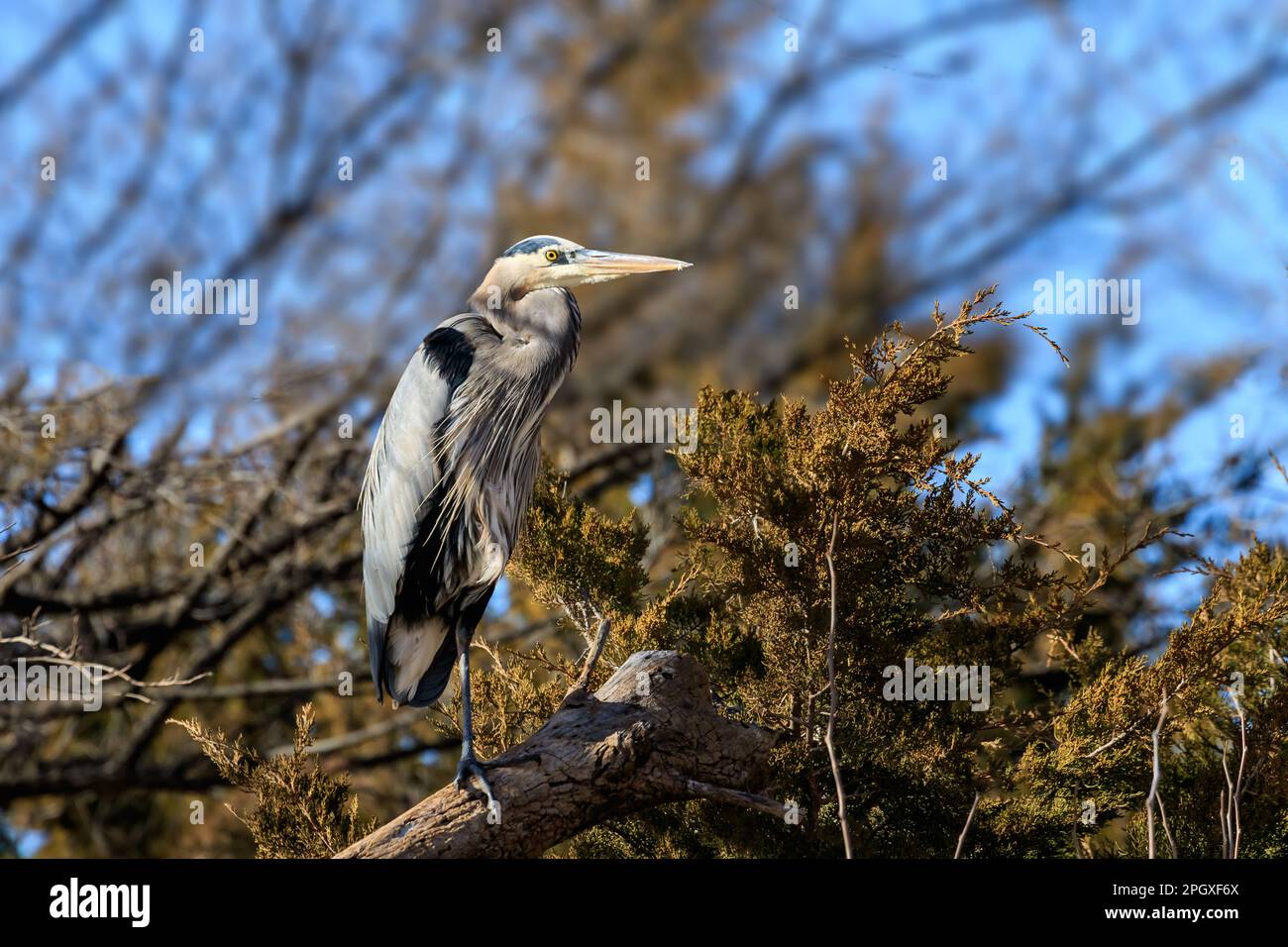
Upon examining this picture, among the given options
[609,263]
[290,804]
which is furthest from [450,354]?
[290,804]

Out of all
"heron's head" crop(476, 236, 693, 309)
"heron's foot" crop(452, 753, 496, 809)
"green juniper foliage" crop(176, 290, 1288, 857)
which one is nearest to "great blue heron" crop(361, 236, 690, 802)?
"heron's head" crop(476, 236, 693, 309)

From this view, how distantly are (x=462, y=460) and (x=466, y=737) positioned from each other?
2.29ft

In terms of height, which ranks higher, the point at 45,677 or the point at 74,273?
the point at 74,273

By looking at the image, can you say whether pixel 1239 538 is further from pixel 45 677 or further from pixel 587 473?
pixel 45 677

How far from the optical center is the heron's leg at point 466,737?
8.71 ft

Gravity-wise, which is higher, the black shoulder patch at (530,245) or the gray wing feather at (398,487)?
the black shoulder patch at (530,245)

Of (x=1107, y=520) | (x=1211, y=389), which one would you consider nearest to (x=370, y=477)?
(x=1107, y=520)

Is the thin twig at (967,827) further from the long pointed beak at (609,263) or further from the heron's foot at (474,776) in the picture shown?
the long pointed beak at (609,263)

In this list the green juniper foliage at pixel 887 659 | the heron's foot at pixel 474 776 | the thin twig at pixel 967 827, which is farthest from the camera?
the green juniper foliage at pixel 887 659

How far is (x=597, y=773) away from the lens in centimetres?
271

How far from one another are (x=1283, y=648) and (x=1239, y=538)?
127 cm

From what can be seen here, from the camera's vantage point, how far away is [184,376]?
5281 mm

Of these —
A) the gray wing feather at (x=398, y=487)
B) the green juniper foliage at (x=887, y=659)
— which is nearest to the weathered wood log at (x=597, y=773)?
the green juniper foliage at (x=887, y=659)

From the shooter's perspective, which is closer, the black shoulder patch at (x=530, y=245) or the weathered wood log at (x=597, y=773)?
the weathered wood log at (x=597, y=773)
